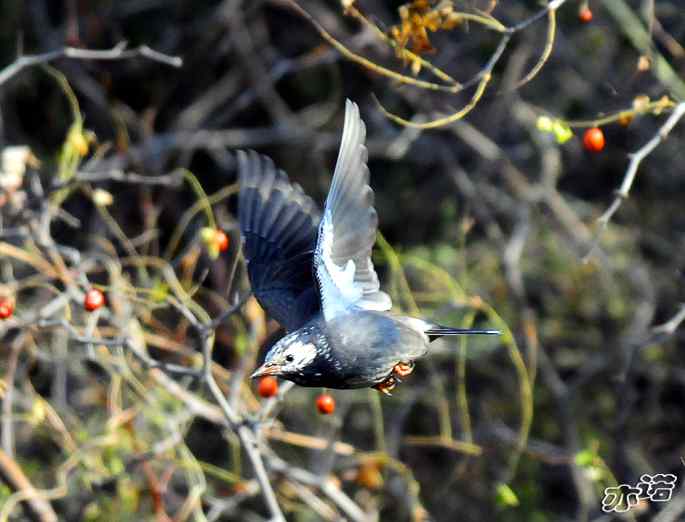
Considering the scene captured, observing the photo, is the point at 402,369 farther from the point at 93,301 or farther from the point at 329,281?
the point at 93,301

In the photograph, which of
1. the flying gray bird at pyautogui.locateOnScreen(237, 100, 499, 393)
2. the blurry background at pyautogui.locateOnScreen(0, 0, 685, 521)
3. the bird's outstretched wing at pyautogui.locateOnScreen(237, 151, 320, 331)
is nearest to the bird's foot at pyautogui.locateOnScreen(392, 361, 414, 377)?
the flying gray bird at pyautogui.locateOnScreen(237, 100, 499, 393)

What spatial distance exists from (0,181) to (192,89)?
3.00 meters

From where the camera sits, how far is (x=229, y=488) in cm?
637

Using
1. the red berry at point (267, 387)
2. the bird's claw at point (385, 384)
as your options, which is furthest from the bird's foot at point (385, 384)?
the red berry at point (267, 387)

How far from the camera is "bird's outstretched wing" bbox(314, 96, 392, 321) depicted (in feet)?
12.0

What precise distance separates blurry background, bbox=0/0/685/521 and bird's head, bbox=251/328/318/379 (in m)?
2.49

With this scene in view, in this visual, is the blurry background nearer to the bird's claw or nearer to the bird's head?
the bird's claw

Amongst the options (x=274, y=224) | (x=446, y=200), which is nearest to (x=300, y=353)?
(x=274, y=224)

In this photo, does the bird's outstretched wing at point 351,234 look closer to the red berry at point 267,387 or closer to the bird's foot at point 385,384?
the bird's foot at point 385,384

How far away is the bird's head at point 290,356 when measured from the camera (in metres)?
3.44

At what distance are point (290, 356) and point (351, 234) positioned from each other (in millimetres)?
526

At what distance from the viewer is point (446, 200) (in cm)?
707

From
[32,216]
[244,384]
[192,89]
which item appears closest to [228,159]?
[192,89]

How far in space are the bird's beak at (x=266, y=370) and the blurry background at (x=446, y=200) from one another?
103 inches
